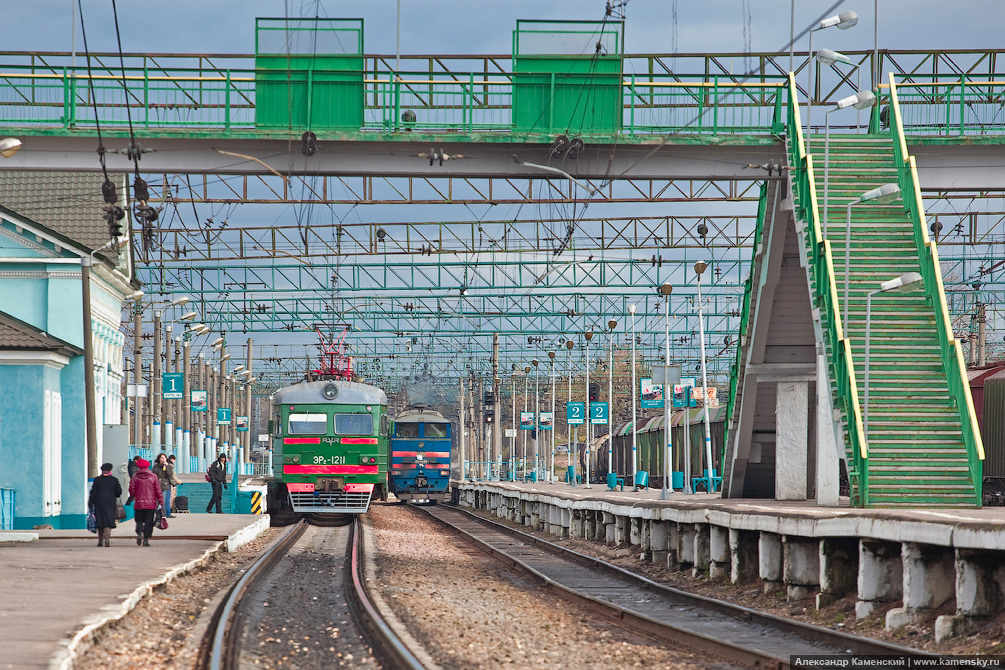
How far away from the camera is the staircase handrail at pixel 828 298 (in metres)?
17.8

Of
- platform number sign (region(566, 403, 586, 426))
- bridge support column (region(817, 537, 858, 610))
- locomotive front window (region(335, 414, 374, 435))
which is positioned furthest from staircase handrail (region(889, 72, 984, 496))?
platform number sign (region(566, 403, 586, 426))

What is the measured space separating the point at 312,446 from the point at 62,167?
11.6m

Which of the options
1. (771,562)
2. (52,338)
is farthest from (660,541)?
(52,338)

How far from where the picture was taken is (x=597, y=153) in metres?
21.4

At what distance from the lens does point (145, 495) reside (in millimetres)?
21281

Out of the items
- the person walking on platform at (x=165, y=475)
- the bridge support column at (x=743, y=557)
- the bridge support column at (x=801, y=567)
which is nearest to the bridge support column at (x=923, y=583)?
the bridge support column at (x=801, y=567)

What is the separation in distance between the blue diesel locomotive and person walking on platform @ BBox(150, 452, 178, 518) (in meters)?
16.2

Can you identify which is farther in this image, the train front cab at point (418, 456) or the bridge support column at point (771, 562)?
the train front cab at point (418, 456)

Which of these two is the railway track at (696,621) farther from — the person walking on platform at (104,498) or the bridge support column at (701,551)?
the person walking on platform at (104,498)

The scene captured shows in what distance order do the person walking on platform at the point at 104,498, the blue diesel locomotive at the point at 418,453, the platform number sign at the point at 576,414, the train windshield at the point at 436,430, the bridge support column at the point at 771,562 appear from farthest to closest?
the platform number sign at the point at 576,414, the train windshield at the point at 436,430, the blue diesel locomotive at the point at 418,453, the person walking on platform at the point at 104,498, the bridge support column at the point at 771,562

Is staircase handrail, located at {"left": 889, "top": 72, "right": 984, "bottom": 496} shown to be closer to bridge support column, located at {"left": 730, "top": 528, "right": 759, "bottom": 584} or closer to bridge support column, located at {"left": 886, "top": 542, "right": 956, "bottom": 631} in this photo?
bridge support column, located at {"left": 730, "top": 528, "right": 759, "bottom": 584}

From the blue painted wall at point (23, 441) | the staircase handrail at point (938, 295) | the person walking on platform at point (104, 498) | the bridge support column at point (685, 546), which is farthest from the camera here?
the blue painted wall at point (23, 441)

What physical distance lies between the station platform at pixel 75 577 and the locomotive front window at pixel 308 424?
3107 mm

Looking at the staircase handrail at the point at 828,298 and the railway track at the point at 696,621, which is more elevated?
the staircase handrail at the point at 828,298
